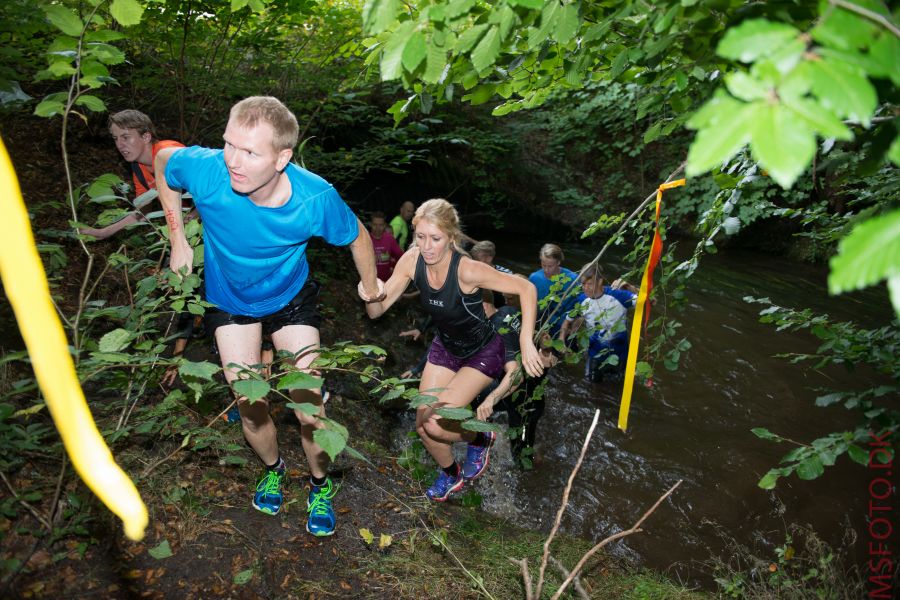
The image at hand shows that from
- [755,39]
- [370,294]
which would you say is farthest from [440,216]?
[755,39]

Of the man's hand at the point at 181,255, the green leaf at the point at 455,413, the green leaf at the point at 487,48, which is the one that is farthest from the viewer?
the man's hand at the point at 181,255

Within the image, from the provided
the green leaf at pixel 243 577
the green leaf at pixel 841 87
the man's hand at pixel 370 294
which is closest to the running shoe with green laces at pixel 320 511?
the green leaf at pixel 243 577

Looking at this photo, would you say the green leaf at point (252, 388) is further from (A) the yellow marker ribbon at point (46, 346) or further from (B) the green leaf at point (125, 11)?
(B) the green leaf at point (125, 11)

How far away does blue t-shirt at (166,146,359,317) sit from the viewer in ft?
8.68

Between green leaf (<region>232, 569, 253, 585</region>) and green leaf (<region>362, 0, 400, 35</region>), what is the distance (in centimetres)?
258

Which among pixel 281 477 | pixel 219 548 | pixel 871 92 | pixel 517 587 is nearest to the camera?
pixel 871 92

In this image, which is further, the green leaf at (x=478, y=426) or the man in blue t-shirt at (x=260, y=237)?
the man in blue t-shirt at (x=260, y=237)

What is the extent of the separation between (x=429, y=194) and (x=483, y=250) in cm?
731

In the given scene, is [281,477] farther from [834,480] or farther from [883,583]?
[834,480]

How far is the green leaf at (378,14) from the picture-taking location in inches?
53.7

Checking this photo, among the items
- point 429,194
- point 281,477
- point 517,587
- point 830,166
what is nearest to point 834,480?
point 517,587

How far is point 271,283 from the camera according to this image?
2.84 metres

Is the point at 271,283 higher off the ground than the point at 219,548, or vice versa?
the point at 271,283

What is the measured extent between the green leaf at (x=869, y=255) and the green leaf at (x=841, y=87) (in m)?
0.16
